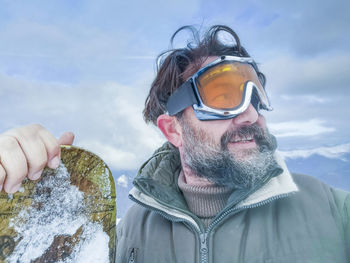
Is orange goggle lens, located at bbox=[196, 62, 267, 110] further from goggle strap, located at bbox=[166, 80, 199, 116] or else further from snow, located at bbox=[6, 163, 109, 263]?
snow, located at bbox=[6, 163, 109, 263]

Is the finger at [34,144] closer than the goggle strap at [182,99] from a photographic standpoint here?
Yes

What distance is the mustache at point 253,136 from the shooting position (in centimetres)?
221

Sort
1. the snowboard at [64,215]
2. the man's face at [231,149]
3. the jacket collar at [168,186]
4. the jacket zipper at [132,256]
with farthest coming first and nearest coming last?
the man's face at [231,149]
the jacket zipper at [132,256]
the jacket collar at [168,186]
the snowboard at [64,215]

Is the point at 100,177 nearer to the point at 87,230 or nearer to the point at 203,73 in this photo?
the point at 87,230

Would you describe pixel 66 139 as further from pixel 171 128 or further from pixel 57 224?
pixel 171 128

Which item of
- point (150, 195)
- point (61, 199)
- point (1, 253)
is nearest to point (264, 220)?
point (150, 195)

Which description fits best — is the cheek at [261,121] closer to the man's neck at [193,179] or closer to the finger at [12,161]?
the man's neck at [193,179]

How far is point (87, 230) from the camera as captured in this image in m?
1.65

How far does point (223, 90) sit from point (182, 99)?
0.37 metres

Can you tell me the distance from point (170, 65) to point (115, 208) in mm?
1597

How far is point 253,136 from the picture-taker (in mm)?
2221

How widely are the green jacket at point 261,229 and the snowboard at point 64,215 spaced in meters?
0.35

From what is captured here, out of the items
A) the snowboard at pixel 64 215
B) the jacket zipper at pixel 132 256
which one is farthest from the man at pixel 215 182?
the snowboard at pixel 64 215

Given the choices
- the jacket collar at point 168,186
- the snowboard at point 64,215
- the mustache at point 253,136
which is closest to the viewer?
the snowboard at point 64,215
